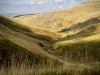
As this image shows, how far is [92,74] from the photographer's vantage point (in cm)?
1273

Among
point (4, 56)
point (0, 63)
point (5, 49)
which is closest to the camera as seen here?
point (0, 63)

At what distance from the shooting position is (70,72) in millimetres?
12523

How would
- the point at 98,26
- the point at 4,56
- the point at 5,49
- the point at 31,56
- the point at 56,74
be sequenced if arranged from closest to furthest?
the point at 56,74, the point at 4,56, the point at 5,49, the point at 31,56, the point at 98,26

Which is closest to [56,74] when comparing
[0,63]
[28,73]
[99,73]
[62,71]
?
[62,71]

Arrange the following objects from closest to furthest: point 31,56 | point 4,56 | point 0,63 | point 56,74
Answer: point 56,74 → point 0,63 → point 4,56 → point 31,56

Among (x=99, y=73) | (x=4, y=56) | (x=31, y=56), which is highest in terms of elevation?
(x=99, y=73)

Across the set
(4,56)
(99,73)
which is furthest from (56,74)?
(4,56)

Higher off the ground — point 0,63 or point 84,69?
point 84,69

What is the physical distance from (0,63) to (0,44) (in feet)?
26.6

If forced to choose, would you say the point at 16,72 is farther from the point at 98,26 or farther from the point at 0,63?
the point at 98,26

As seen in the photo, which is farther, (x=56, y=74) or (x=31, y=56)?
(x=31, y=56)

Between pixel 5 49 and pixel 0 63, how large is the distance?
5696 mm

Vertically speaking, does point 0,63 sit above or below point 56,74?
below

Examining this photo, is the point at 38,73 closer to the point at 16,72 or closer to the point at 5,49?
the point at 16,72
